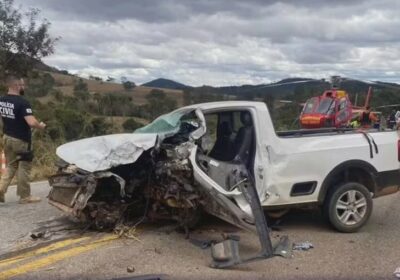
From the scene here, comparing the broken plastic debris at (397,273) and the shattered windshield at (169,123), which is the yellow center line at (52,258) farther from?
the broken plastic debris at (397,273)

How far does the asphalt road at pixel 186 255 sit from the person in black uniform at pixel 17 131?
42.1 inches

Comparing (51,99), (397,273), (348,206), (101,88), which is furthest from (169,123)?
(101,88)

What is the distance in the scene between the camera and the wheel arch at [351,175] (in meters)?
7.51

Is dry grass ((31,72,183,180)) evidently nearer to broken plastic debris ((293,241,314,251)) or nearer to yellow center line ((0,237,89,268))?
yellow center line ((0,237,89,268))

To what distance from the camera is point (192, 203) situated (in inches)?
273

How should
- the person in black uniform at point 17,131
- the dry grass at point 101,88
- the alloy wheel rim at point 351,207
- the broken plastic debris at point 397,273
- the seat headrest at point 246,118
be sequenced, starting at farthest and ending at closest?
the dry grass at point 101,88 < the person in black uniform at point 17,131 < the alloy wheel rim at point 351,207 < the seat headrest at point 246,118 < the broken plastic debris at point 397,273

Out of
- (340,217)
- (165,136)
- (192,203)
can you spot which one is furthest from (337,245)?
(165,136)

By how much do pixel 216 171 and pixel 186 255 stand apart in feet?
3.48

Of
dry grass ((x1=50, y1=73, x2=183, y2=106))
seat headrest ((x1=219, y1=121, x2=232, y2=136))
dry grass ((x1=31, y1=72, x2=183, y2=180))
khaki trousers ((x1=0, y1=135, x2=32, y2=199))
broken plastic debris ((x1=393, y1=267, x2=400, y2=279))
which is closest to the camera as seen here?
broken plastic debris ((x1=393, y1=267, x2=400, y2=279))

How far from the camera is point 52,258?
6320 millimetres

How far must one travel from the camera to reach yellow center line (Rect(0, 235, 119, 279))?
5836 mm

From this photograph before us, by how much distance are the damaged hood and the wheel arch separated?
7.31ft

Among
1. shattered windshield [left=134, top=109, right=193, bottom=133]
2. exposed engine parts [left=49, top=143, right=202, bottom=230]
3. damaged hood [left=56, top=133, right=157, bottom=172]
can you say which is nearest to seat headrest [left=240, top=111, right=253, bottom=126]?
shattered windshield [left=134, top=109, right=193, bottom=133]

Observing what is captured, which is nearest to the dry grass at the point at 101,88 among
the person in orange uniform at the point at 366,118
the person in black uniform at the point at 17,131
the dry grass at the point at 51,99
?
the dry grass at the point at 51,99
